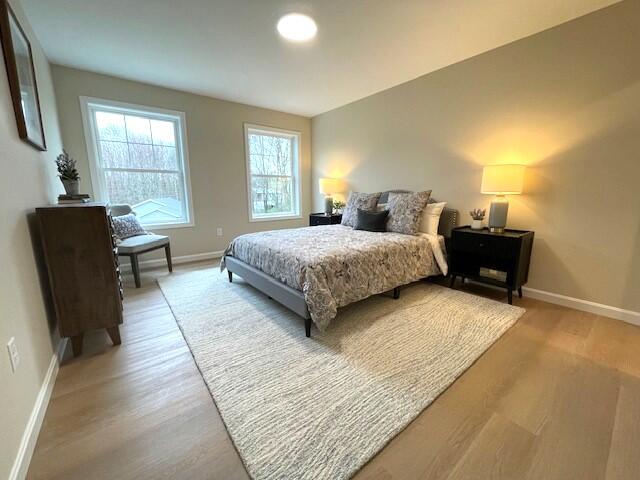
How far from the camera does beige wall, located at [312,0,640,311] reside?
84.3 inches

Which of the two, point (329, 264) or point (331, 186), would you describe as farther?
point (331, 186)

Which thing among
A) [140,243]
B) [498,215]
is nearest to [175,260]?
[140,243]

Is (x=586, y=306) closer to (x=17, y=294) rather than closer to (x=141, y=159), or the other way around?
(x=17, y=294)

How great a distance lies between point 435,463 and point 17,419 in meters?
1.72

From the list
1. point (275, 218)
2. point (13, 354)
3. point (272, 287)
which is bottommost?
point (272, 287)

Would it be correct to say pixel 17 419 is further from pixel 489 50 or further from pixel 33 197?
pixel 489 50

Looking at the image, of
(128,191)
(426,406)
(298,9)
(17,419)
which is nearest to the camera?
(17,419)

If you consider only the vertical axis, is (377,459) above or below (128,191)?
below

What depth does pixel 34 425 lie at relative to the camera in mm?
1218

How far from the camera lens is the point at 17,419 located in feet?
3.59

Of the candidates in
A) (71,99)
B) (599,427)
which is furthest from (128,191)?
(599,427)

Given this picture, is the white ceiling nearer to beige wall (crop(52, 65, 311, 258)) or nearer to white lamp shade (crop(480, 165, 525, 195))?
beige wall (crop(52, 65, 311, 258))

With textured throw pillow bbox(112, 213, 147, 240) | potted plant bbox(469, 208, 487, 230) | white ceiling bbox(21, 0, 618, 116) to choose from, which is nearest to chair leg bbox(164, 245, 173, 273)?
textured throw pillow bbox(112, 213, 147, 240)

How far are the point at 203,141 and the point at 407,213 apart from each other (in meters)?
3.15
